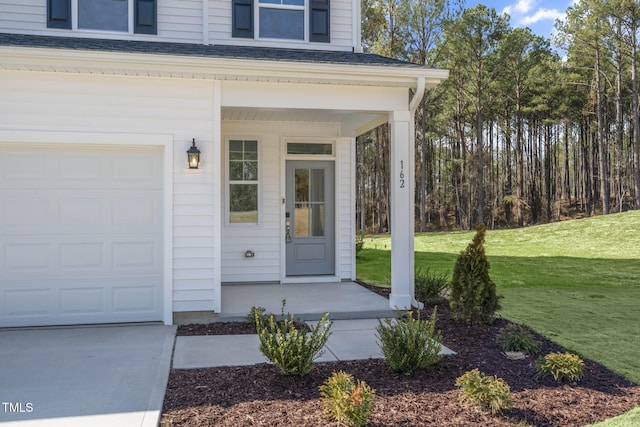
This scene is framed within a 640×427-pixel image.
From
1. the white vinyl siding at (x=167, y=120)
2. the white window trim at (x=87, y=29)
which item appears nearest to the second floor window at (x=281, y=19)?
the white window trim at (x=87, y=29)

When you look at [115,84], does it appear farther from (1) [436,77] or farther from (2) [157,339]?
(1) [436,77]

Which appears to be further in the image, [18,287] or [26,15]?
[26,15]

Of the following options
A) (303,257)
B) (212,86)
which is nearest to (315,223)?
(303,257)

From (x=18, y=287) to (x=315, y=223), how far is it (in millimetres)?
4599

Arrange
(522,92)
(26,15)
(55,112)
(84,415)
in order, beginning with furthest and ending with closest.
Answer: (522,92) → (26,15) → (55,112) → (84,415)

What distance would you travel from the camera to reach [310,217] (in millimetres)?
8727

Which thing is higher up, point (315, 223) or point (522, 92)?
point (522, 92)

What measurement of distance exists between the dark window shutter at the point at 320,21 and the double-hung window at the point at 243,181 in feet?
6.53

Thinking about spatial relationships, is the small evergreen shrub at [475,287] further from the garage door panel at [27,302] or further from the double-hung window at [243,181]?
the garage door panel at [27,302]

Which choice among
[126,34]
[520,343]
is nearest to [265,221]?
[126,34]

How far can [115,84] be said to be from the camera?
223 inches

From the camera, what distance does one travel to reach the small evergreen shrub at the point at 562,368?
13.1 feet

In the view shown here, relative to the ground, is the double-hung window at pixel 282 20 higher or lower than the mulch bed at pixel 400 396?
higher

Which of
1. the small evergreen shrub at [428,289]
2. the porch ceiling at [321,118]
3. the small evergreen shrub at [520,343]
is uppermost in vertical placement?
the porch ceiling at [321,118]
